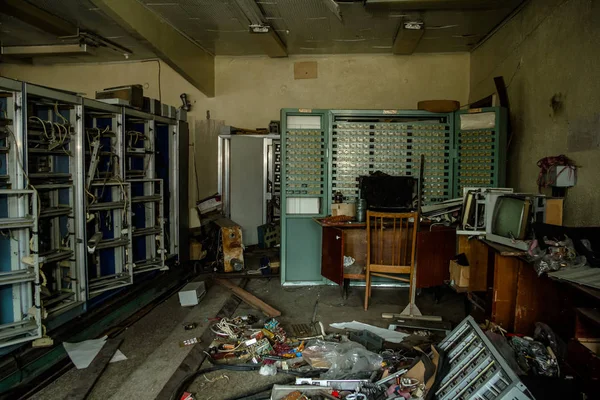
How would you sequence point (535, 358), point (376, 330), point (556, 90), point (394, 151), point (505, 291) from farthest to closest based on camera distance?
point (394, 151), point (556, 90), point (376, 330), point (505, 291), point (535, 358)

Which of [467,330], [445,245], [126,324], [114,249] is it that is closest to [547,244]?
[467,330]

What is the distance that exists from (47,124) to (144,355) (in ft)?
6.33

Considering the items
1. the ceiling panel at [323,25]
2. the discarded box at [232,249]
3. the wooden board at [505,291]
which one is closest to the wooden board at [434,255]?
the wooden board at [505,291]

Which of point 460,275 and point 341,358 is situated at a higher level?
point 460,275

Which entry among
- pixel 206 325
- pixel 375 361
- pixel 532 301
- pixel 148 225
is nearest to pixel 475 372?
pixel 375 361

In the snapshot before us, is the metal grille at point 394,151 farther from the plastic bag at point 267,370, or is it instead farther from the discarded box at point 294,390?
the discarded box at point 294,390

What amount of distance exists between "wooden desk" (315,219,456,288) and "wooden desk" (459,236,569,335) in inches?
20.5

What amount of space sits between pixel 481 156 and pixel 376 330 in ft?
7.41

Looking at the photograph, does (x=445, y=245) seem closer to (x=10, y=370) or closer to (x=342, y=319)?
(x=342, y=319)

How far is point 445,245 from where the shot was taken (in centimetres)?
372

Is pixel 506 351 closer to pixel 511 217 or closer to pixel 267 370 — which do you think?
pixel 511 217

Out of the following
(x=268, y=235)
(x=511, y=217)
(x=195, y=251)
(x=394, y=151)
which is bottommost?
(x=195, y=251)

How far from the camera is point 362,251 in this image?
4.19 m

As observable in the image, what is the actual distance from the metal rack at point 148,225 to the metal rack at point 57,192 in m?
0.81
